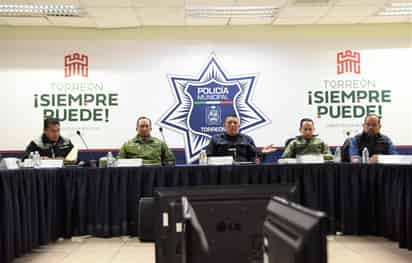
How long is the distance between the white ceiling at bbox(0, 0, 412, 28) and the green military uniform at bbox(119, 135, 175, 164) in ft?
5.82

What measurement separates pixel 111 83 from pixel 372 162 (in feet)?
13.0

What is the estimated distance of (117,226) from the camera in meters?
4.42

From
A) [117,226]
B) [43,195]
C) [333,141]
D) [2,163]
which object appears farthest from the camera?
[333,141]

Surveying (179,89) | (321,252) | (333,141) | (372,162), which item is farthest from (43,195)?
(333,141)

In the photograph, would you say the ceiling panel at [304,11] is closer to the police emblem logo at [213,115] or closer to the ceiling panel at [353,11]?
the ceiling panel at [353,11]

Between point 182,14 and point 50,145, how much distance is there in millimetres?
2522

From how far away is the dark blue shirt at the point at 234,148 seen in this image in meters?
5.30

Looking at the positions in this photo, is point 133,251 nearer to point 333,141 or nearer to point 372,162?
point 372,162

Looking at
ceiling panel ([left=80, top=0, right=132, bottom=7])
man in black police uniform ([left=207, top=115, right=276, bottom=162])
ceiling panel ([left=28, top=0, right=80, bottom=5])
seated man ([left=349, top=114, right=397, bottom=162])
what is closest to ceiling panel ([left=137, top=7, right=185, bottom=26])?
ceiling panel ([left=80, top=0, right=132, bottom=7])

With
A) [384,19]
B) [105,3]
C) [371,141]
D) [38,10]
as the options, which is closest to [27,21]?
[38,10]

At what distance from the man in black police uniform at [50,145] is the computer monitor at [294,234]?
464 centimetres

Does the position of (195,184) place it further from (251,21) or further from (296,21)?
(296,21)

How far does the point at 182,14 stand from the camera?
6.50m

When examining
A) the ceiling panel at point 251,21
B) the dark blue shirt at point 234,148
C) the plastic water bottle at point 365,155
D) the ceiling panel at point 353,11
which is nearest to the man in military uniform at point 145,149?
the dark blue shirt at point 234,148
